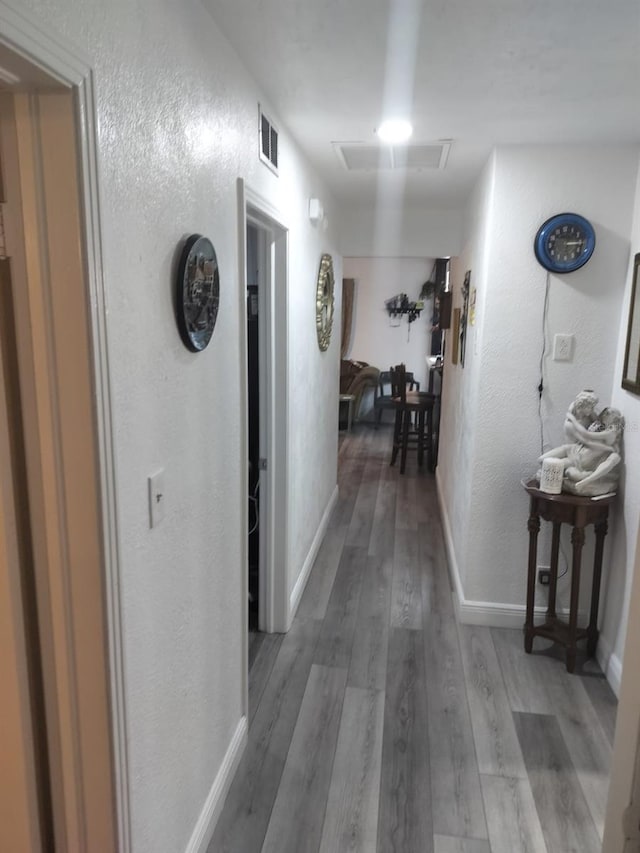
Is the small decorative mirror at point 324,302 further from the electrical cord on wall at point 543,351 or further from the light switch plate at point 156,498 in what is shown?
the light switch plate at point 156,498

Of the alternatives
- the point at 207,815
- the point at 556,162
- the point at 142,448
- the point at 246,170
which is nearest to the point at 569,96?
the point at 556,162

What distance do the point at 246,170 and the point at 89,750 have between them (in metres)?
1.68

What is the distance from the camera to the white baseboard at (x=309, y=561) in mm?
3075

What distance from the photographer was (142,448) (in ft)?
4.01

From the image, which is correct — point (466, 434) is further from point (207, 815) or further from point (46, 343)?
point (46, 343)

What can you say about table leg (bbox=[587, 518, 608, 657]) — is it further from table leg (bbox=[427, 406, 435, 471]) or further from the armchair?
the armchair

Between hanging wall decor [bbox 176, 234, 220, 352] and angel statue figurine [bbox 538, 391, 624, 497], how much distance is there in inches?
69.3

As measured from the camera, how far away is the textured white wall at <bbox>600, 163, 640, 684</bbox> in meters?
2.42

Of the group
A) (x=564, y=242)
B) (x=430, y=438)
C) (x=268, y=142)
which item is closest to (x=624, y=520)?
→ (x=564, y=242)

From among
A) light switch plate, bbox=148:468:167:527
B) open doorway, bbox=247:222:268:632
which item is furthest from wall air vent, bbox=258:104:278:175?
light switch plate, bbox=148:468:167:527

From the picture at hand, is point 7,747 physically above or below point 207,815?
above

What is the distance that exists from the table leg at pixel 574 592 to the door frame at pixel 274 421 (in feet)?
4.33

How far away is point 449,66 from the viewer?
1.78m

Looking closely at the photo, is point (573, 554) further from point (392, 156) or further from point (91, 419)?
point (91, 419)
